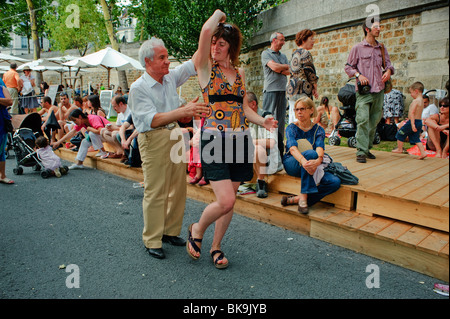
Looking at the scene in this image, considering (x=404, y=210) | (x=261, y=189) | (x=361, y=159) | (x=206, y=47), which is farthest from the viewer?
(x=361, y=159)

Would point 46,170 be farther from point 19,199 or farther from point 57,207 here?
point 57,207

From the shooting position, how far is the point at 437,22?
8805 mm

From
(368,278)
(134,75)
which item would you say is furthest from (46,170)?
(134,75)

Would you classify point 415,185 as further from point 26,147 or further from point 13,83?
point 13,83

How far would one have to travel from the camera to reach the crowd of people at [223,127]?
105 inches

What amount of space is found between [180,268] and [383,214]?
2.18 meters

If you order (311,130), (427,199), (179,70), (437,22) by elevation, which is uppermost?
(437,22)

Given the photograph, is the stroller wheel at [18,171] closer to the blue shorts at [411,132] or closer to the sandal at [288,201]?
the sandal at [288,201]

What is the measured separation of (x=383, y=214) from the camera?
344 cm

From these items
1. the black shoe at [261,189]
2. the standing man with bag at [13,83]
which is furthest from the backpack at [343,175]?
the standing man with bag at [13,83]

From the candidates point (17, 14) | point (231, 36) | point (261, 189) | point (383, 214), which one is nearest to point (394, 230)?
point (383, 214)

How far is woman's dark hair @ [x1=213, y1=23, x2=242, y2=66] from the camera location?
264 centimetres

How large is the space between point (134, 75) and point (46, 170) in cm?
2506

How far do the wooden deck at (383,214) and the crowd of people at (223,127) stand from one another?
19 centimetres
